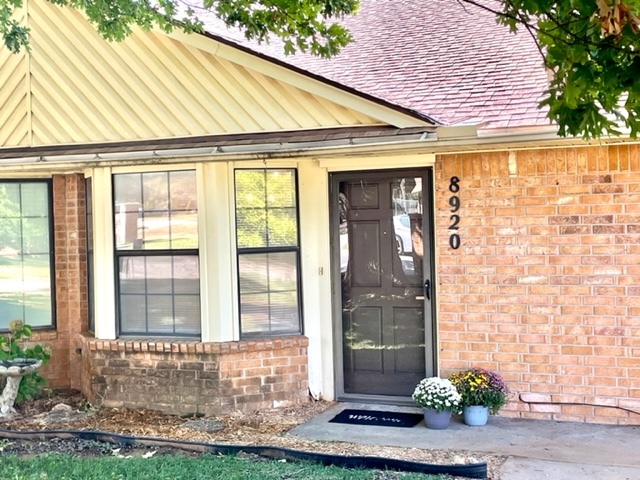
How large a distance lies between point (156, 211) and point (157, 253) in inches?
17.5

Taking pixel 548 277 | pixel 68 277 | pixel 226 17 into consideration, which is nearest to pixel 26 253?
pixel 68 277

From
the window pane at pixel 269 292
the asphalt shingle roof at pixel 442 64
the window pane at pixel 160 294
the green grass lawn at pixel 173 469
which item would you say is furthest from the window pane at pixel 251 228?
the green grass lawn at pixel 173 469

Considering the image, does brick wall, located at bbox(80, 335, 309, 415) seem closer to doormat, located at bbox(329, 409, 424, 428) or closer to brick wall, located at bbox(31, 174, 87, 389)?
doormat, located at bbox(329, 409, 424, 428)

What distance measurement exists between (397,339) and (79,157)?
3717 millimetres

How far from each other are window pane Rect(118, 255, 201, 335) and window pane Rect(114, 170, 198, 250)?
179mm

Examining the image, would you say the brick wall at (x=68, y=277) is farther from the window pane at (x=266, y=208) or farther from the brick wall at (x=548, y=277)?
the brick wall at (x=548, y=277)

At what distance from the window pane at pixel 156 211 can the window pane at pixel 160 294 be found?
18 cm

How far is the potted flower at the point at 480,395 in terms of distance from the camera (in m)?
6.04

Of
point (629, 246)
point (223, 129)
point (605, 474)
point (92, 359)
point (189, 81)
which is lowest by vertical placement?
point (605, 474)

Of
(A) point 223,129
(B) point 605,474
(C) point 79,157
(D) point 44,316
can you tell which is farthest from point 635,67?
(D) point 44,316

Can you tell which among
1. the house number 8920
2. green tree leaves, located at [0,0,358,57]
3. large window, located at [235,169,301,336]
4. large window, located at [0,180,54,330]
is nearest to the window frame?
large window, located at [235,169,301,336]

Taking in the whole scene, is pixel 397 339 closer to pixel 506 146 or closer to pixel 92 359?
pixel 506 146

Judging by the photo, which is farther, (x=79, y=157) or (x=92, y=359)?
(x=92, y=359)

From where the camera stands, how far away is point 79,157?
22.4ft
